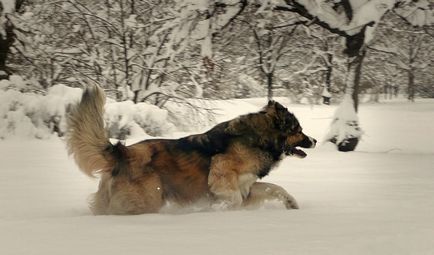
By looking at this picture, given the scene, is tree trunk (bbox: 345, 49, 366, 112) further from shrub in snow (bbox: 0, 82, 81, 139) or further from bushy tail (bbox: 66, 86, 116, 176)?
bushy tail (bbox: 66, 86, 116, 176)

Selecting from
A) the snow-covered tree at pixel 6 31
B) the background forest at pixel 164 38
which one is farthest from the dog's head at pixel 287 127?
the snow-covered tree at pixel 6 31

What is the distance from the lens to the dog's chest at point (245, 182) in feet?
17.4

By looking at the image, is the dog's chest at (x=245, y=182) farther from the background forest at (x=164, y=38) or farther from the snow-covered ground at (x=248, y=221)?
the background forest at (x=164, y=38)

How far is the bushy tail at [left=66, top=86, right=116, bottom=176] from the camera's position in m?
4.78

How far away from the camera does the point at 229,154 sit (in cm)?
526

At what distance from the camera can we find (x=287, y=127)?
18.6 ft

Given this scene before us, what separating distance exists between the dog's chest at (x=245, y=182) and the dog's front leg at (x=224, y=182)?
86 millimetres

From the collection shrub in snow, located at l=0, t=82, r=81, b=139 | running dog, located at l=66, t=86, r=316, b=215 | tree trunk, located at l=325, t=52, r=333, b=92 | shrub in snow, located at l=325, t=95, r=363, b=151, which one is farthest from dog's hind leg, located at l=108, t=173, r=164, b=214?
tree trunk, located at l=325, t=52, r=333, b=92

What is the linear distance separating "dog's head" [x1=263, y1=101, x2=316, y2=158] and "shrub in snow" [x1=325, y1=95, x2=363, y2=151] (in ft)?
22.3

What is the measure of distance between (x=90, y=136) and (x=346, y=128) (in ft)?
28.7

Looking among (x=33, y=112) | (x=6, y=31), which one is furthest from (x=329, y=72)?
(x=33, y=112)

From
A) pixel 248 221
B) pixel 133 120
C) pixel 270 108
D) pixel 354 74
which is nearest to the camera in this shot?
pixel 248 221

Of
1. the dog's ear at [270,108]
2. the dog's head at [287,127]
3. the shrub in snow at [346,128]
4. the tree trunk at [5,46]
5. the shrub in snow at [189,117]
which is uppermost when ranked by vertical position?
the tree trunk at [5,46]

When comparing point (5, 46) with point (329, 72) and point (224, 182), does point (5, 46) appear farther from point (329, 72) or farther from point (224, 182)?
point (329, 72)
